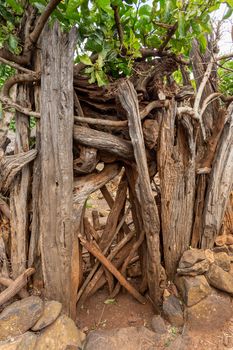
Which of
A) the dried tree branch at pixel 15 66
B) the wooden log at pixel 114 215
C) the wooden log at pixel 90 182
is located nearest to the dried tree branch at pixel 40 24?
the dried tree branch at pixel 15 66

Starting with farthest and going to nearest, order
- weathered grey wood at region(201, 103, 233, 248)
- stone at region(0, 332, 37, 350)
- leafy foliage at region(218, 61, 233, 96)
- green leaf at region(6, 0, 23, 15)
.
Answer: leafy foliage at region(218, 61, 233, 96) → weathered grey wood at region(201, 103, 233, 248) → stone at region(0, 332, 37, 350) → green leaf at region(6, 0, 23, 15)

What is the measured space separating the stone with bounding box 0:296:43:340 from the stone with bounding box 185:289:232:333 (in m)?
1.36

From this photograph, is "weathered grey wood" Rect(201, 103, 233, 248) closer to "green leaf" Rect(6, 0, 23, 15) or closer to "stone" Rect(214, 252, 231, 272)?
"stone" Rect(214, 252, 231, 272)

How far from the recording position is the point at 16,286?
1.98m

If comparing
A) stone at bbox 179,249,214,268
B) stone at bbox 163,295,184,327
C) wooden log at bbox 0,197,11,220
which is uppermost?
wooden log at bbox 0,197,11,220

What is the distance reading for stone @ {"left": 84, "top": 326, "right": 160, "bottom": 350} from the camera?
2.06 metres

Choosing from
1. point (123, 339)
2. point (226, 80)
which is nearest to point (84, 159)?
point (123, 339)

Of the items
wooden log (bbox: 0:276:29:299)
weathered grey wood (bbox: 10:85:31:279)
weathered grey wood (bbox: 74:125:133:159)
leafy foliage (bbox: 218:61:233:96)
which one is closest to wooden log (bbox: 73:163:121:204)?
weathered grey wood (bbox: 74:125:133:159)

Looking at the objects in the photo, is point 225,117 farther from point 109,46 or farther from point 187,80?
point 109,46

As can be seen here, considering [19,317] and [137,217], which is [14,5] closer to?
[137,217]

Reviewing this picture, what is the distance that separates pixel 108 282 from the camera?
106 inches

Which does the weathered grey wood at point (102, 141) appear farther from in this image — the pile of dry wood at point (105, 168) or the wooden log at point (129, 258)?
the wooden log at point (129, 258)

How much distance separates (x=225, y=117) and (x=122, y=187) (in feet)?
4.32

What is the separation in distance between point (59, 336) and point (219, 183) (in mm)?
2039
